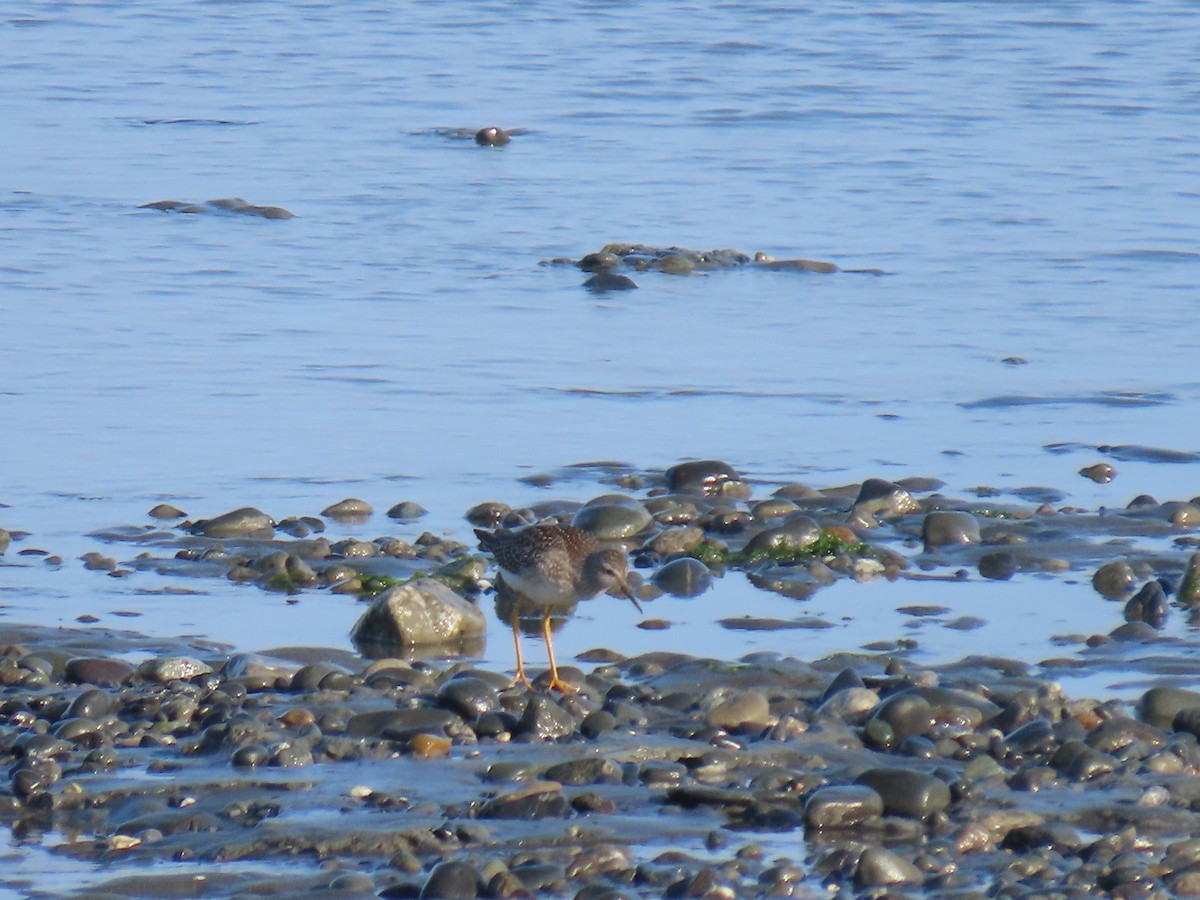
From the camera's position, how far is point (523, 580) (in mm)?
7297

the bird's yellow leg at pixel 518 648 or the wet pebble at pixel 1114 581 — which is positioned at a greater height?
the bird's yellow leg at pixel 518 648

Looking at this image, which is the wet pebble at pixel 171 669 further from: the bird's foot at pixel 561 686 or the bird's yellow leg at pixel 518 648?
the bird's foot at pixel 561 686

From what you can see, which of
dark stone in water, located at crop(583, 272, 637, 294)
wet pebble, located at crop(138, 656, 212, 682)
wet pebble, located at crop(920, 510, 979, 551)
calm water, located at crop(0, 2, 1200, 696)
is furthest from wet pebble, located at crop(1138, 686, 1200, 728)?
dark stone in water, located at crop(583, 272, 637, 294)

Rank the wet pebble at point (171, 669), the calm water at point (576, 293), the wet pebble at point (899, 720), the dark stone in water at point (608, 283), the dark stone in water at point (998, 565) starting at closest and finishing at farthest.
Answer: the wet pebble at point (899, 720) < the wet pebble at point (171, 669) < the dark stone in water at point (998, 565) < the calm water at point (576, 293) < the dark stone in water at point (608, 283)

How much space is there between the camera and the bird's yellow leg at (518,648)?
6848 millimetres

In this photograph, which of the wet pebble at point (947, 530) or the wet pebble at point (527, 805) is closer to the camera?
the wet pebble at point (527, 805)

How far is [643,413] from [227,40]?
20.8 m


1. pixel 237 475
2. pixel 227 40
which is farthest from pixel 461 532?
pixel 227 40

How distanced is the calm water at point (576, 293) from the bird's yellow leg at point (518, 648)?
0.17m

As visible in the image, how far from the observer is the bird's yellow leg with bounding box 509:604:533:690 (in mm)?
6848

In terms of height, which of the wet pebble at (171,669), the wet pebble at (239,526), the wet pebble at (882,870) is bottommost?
the wet pebble at (239,526)

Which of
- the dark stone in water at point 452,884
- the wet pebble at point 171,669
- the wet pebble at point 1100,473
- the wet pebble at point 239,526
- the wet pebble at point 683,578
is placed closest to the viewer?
the dark stone in water at point 452,884

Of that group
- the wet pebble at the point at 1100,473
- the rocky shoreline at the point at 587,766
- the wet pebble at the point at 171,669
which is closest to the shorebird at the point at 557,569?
the rocky shoreline at the point at 587,766

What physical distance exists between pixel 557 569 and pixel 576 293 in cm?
750
